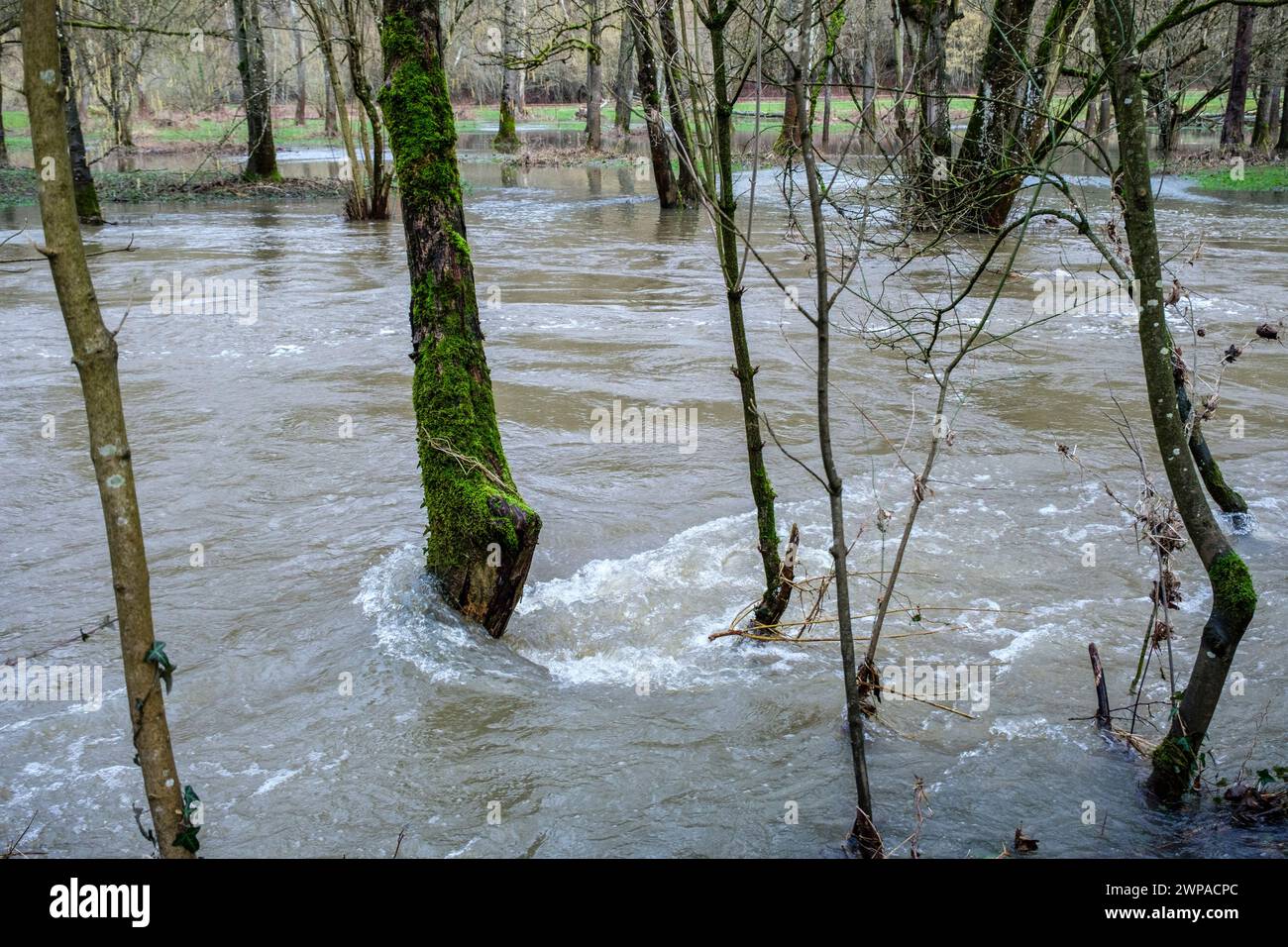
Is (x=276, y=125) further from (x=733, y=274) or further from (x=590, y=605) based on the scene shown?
(x=733, y=274)

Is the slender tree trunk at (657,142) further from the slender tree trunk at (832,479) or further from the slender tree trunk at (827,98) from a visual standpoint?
the slender tree trunk at (832,479)

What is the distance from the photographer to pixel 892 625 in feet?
19.6

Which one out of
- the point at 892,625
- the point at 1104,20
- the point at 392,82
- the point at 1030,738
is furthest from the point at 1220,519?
the point at 392,82

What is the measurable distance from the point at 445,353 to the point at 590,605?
1.73 m

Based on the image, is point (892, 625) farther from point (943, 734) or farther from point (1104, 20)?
point (1104, 20)

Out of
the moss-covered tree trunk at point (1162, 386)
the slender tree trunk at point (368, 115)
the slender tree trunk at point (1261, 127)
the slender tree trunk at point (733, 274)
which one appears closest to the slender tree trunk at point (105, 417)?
the slender tree trunk at point (733, 274)

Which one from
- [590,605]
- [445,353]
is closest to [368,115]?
[445,353]

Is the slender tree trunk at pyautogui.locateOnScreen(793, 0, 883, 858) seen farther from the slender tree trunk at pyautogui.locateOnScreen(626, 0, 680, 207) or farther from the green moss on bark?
the slender tree trunk at pyautogui.locateOnScreen(626, 0, 680, 207)

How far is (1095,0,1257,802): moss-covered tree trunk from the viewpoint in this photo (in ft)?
12.0

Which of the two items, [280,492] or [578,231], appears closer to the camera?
[280,492]

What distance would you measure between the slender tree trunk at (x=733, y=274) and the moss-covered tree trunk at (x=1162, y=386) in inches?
56.0

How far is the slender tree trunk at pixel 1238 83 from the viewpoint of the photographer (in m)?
26.6

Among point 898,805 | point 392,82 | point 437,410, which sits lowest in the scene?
point 898,805
